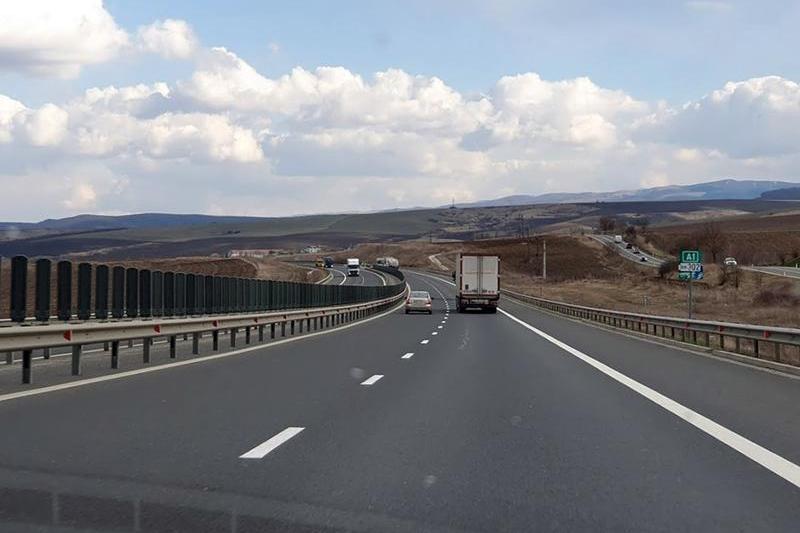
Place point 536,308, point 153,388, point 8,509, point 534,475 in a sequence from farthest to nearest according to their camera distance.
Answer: point 536,308 < point 153,388 < point 534,475 < point 8,509

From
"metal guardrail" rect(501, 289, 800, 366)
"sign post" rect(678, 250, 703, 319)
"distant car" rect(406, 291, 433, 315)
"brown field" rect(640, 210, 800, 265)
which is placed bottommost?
"distant car" rect(406, 291, 433, 315)

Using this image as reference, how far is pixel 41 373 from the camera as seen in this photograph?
1770 cm

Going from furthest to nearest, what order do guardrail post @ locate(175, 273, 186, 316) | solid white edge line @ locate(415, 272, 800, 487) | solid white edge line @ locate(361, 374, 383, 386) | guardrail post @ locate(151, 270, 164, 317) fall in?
1. guardrail post @ locate(175, 273, 186, 316)
2. guardrail post @ locate(151, 270, 164, 317)
3. solid white edge line @ locate(361, 374, 383, 386)
4. solid white edge line @ locate(415, 272, 800, 487)

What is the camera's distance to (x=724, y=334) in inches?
995

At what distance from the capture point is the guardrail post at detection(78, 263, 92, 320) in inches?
992

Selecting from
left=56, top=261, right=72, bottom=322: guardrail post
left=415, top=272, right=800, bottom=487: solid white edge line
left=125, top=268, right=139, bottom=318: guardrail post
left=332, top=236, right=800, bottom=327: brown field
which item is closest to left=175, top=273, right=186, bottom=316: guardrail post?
left=125, top=268, right=139, bottom=318: guardrail post

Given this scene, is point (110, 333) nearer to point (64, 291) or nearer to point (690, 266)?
point (64, 291)

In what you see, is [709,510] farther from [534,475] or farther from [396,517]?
[396,517]

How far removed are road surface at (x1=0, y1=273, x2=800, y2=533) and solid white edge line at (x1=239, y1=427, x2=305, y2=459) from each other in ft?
0.12

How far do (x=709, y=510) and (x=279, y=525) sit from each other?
10.3ft

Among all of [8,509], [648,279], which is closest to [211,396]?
A: [8,509]

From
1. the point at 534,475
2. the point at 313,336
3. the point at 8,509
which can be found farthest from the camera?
the point at 313,336

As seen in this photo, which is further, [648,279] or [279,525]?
[648,279]

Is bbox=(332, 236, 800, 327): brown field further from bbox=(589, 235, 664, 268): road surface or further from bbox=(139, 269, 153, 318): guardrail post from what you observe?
bbox=(139, 269, 153, 318): guardrail post
